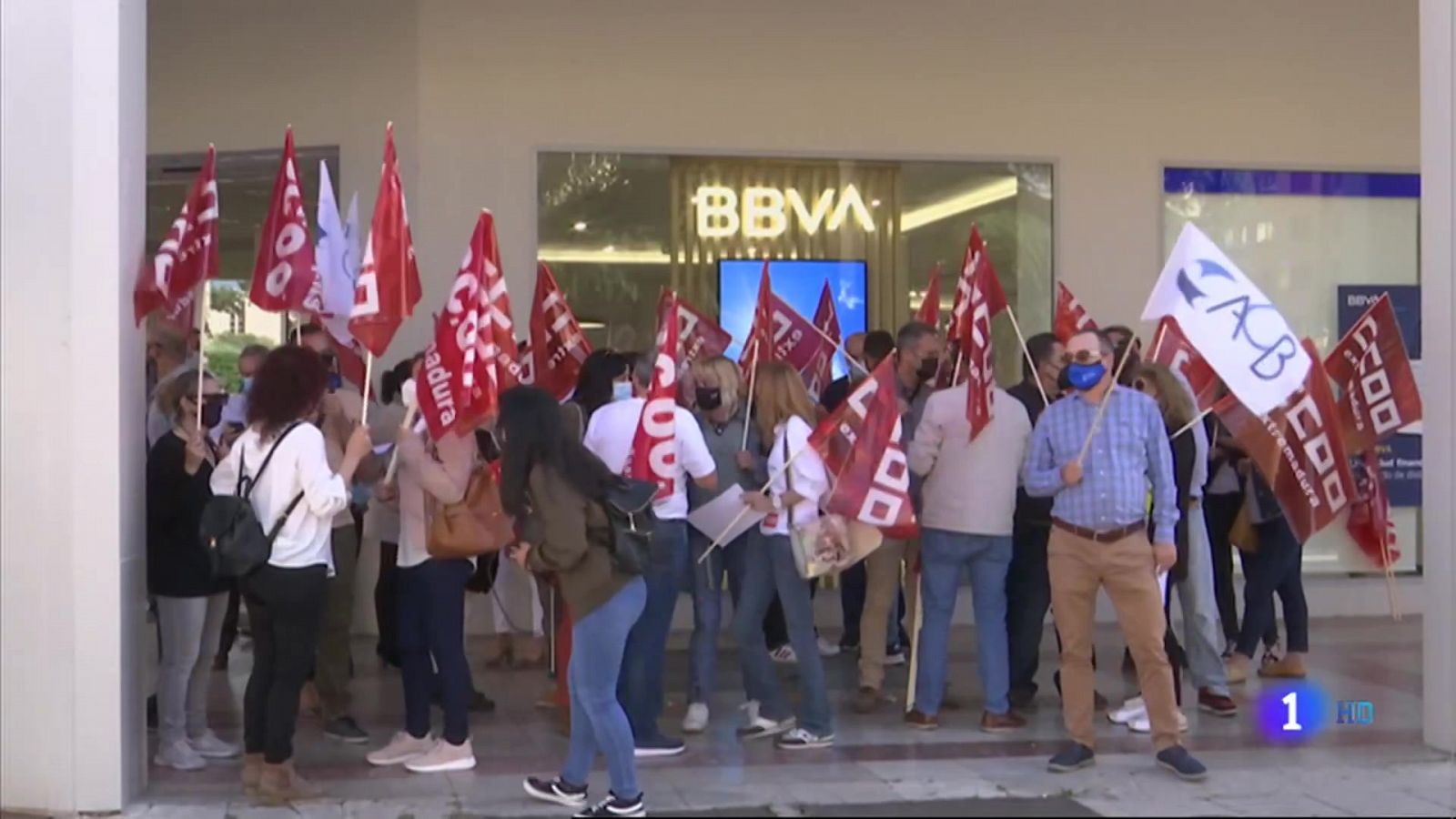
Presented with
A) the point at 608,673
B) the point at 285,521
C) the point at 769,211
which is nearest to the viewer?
the point at 608,673

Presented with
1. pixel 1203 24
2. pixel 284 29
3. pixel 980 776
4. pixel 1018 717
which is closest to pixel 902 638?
pixel 1018 717

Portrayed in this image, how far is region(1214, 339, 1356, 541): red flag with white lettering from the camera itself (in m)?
9.16

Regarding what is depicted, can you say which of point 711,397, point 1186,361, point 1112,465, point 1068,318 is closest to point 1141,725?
point 1112,465

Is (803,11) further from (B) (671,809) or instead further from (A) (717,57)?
(B) (671,809)

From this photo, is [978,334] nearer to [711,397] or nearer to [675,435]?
[711,397]

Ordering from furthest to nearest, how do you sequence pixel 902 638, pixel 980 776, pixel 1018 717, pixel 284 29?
pixel 284 29
pixel 902 638
pixel 1018 717
pixel 980 776

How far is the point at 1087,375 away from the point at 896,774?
2088 mm

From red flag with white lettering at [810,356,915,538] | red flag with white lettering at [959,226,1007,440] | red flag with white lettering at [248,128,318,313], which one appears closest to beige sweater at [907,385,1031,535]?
red flag with white lettering at [959,226,1007,440]

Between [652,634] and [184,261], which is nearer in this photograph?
[184,261]

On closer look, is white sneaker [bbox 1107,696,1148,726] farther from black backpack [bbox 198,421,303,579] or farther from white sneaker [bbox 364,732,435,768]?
black backpack [bbox 198,421,303,579]

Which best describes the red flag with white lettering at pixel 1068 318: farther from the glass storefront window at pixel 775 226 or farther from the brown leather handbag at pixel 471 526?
the brown leather handbag at pixel 471 526

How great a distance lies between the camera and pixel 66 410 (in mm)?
7285

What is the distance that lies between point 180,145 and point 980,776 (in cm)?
827

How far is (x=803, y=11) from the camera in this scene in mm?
12859
